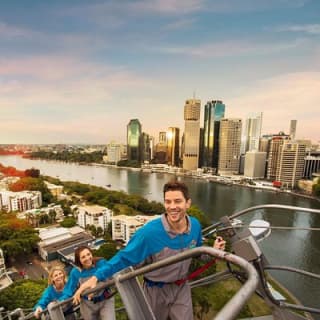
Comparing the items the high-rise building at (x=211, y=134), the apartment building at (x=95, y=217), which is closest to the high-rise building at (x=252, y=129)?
the high-rise building at (x=211, y=134)

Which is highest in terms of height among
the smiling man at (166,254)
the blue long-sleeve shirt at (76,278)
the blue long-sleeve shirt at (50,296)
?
the smiling man at (166,254)

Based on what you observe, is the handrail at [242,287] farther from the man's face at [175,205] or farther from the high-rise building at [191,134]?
the high-rise building at [191,134]

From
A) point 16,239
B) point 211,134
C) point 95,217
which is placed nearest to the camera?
point 16,239

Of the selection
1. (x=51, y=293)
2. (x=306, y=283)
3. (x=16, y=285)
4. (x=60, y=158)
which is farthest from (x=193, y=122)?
(x=51, y=293)

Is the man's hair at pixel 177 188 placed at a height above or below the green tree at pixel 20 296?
above

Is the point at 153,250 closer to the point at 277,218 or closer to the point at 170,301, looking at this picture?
the point at 170,301

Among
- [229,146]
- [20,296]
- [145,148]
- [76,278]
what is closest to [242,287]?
[76,278]
